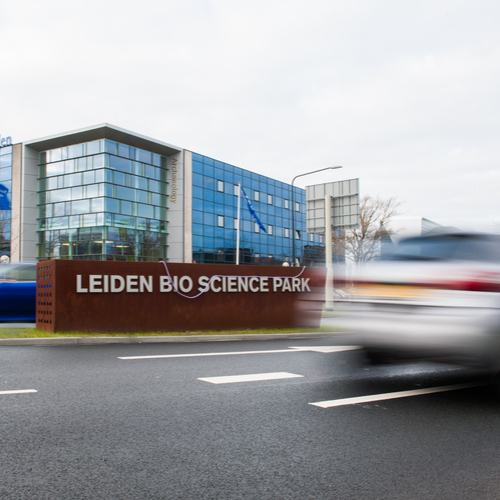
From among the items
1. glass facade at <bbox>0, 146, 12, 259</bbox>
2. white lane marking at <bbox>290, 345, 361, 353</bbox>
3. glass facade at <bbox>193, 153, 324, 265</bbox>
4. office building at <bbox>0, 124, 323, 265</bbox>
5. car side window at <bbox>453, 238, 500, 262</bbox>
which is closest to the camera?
car side window at <bbox>453, 238, 500, 262</bbox>

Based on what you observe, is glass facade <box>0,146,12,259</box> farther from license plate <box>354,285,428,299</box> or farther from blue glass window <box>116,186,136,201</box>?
license plate <box>354,285,428,299</box>

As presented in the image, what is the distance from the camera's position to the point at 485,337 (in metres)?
4.55

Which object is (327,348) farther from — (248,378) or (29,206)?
(29,206)

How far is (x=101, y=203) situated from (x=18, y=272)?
25.5 meters

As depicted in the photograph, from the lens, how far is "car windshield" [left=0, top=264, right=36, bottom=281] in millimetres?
A: 11639

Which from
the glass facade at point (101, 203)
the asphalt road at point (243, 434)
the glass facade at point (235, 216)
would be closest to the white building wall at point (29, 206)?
the glass facade at point (101, 203)

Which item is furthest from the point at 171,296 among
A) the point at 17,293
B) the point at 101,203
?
the point at 101,203

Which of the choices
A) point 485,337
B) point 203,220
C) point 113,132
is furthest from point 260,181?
point 485,337

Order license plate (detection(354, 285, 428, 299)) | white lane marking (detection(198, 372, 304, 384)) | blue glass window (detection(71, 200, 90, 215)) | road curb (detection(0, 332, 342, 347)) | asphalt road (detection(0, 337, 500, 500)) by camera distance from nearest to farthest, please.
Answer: asphalt road (detection(0, 337, 500, 500)) < license plate (detection(354, 285, 428, 299)) < white lane marking (detection(198, 372, 304, 384)) < road curb (detection(0, 332, 342, 347)) < blue glass window (detection(71, 200, 90, 215))

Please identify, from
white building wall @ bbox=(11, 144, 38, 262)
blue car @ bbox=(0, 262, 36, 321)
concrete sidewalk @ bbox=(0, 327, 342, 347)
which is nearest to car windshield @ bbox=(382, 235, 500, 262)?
concrete sidewalk @ bbox=(0, 327, 342, 347)

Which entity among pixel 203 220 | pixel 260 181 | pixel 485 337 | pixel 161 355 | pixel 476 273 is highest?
pixel 260 181

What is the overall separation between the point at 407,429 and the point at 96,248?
114 ft

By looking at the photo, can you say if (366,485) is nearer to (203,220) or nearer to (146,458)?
(146,458)

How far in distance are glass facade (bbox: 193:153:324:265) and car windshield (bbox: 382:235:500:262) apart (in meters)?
36.5
